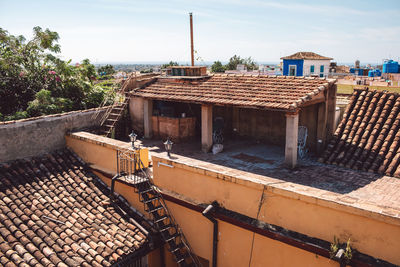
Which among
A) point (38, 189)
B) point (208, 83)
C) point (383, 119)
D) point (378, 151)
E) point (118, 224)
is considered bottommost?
point (118, 224)

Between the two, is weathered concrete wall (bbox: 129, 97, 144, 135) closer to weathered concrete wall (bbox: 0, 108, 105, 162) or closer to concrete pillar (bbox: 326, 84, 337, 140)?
weathered concrete wall (bbox: 0, 108, 105, 162)

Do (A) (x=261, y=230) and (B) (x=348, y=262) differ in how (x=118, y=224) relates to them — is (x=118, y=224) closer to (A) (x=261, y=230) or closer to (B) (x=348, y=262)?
(A) (x=261, y=230)

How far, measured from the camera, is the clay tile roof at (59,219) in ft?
23.9

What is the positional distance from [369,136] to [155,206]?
7.88 metres

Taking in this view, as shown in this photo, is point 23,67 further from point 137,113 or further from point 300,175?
point 300,175

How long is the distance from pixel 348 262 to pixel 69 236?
20.6 feet

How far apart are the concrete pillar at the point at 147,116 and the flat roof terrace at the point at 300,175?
1.99 ft

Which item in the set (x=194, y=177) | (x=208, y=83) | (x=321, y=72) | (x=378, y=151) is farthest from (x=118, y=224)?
(x=321, y=72)

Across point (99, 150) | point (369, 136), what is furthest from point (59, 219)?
point (369, 136)

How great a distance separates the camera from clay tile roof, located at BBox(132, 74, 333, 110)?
11062mm

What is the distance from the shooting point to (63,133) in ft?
38.5

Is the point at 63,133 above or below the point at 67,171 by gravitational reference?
above

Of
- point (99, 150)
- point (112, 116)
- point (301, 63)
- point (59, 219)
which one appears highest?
point (301, 63)

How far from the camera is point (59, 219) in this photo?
851 cm
